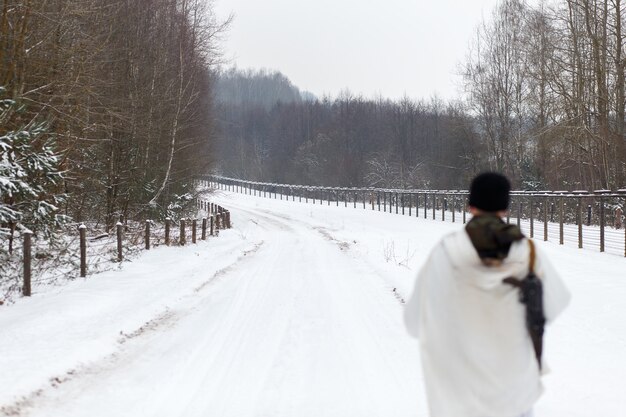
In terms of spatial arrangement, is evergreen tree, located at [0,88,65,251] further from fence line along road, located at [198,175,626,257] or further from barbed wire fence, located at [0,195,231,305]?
fence line along road, located at [198,175,626,257]

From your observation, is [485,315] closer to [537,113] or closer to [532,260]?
[532,260]

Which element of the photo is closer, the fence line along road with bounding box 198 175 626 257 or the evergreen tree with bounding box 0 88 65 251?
the evergreen tree with bounding box 0 88 65 251

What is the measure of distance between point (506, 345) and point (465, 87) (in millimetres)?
39550

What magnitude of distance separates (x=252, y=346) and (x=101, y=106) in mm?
11244

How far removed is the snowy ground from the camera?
4777 mm

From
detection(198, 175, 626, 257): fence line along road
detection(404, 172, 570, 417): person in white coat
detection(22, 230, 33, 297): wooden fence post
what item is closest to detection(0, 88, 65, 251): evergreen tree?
detection(22, 230, 33, 297): wooden fence post

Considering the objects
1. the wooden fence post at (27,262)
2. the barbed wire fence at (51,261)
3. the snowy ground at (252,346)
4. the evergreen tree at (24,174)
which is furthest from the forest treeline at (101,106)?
the snowy ground at (252,346)

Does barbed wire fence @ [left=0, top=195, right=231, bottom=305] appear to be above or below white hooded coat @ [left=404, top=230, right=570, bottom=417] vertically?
below

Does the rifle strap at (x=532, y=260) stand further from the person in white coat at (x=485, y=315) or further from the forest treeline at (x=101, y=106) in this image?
the forest treeline at (x=101, y=106)

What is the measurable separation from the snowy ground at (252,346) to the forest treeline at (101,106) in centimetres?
287

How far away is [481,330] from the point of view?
2738mm

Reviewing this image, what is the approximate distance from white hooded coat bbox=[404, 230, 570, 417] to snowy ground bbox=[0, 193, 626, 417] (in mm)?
1939

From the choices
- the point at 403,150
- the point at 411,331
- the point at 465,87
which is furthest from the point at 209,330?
the point at 403,150

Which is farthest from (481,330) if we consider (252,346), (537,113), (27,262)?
(537,113)
